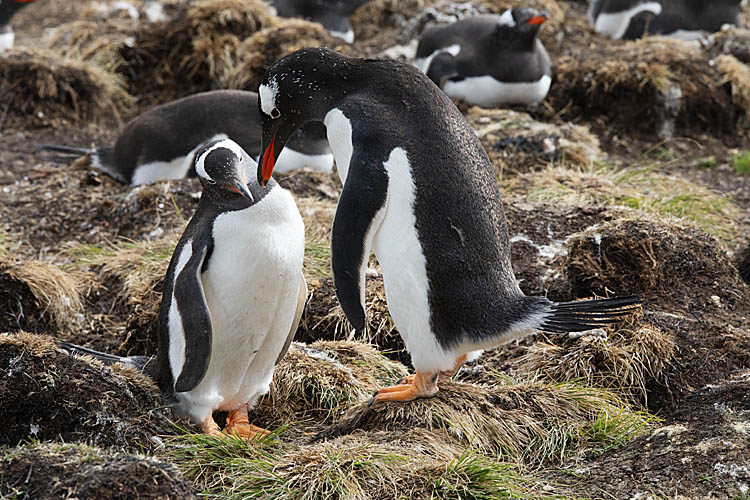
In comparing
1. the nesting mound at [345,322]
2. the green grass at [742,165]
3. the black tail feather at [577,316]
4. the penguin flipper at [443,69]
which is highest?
the black tail feather at [577,316]

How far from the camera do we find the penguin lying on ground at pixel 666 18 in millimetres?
10086

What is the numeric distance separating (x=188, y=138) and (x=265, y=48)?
2169mm

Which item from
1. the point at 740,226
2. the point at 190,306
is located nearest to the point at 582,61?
the point at 740,226

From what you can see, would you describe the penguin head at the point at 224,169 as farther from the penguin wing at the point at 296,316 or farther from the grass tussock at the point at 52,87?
the grass tussock at the point at 52,87

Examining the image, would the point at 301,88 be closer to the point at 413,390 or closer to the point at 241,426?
the point at 413,390

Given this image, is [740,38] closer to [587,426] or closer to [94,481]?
[587,426]

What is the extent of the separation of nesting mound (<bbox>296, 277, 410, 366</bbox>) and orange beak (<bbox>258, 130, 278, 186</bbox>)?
1.27m

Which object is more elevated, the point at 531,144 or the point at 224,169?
the point at 224,169

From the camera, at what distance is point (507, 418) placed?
146 inches

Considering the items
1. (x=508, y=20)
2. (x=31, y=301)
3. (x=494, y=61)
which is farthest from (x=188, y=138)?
(x=508, y=20)

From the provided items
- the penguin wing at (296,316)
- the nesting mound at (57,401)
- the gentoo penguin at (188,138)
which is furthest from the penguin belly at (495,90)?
the nesting mound at (57,401)

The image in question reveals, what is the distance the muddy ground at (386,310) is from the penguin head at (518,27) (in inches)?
25.0

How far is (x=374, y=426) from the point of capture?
3.65 metres

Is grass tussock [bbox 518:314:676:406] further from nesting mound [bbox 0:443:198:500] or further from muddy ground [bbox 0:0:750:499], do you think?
nesting mound [bbox 0:443:198:500]
